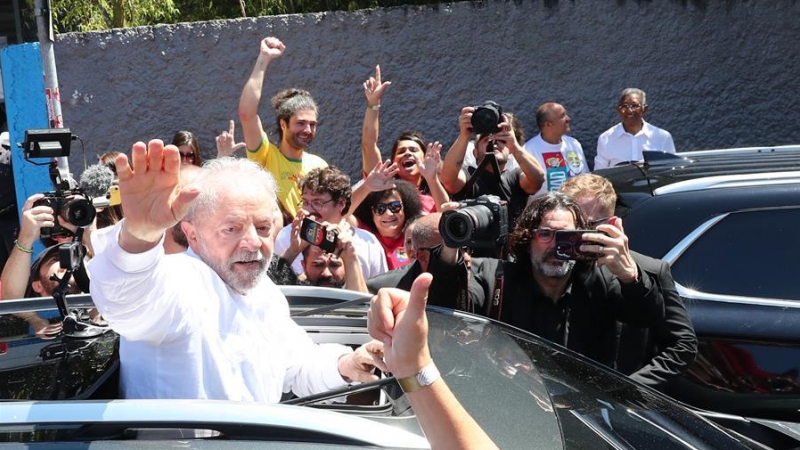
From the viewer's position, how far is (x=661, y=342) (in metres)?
4.02

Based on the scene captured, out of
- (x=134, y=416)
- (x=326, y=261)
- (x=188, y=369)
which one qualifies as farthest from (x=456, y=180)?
(x=134, y=416)

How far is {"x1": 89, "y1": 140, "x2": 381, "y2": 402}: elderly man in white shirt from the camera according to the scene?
228cm

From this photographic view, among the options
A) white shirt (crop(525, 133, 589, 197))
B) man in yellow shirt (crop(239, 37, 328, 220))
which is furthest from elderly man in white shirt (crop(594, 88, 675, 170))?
man in yellow shirt (crop(239, 37, 328, 220))

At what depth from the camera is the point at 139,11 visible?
10.3 m

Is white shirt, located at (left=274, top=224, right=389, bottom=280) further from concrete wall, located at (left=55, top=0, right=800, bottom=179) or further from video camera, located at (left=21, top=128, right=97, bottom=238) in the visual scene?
concrete wall, located at (left=55, top=0, right=800, bottom=179)

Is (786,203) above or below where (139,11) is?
below

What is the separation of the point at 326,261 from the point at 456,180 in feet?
6.01

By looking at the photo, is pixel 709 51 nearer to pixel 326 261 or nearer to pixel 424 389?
pixel 326 261

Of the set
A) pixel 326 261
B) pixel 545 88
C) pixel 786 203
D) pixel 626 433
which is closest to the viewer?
pixel 626 433

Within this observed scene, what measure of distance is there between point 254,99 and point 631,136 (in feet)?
11.1

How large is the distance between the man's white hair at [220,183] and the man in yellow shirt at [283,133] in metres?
2.87

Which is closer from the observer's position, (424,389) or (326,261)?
(424,389)

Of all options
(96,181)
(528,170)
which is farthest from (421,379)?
(528,170)

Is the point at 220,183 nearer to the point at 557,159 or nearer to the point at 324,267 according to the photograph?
the point at 324,267
